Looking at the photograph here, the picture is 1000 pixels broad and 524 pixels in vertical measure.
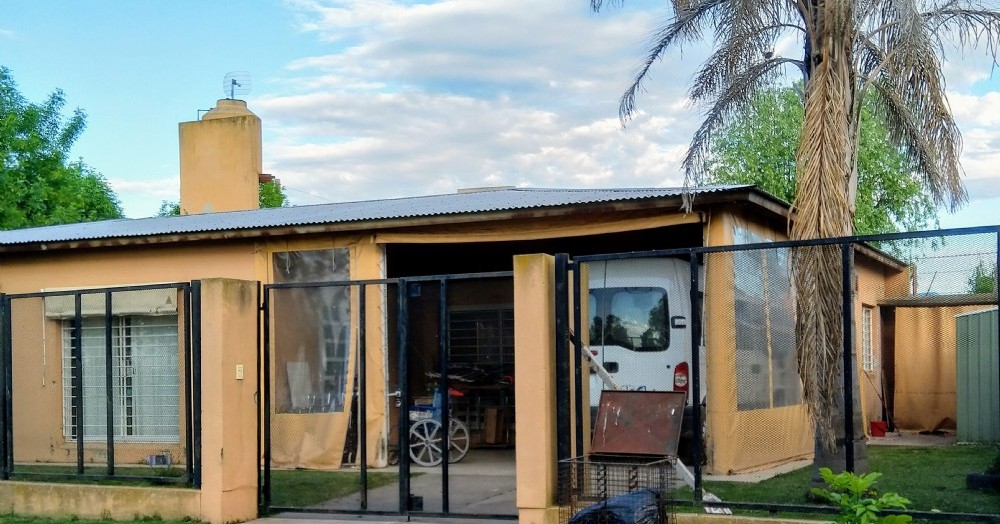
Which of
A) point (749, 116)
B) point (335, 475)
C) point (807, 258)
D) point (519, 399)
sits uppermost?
point (749, 116)

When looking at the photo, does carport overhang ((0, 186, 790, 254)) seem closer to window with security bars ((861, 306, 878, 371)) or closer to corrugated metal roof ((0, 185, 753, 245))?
corrugated metal roof ((0, 185, 753, 245))

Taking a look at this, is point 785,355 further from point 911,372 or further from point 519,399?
point 519,399

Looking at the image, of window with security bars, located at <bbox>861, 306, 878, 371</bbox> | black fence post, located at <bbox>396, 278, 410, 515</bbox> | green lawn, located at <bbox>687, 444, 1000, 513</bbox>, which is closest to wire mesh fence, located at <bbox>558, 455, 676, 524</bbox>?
green lawn, located at <bbox>687, 444, 1000, 513</bbox>

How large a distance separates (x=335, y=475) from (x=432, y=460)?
Result: 46.1 inches

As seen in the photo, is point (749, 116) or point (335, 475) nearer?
point (749, 116)

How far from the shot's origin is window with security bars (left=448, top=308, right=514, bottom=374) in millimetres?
14188

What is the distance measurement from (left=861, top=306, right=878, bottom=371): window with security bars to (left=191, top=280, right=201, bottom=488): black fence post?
947 centimetres

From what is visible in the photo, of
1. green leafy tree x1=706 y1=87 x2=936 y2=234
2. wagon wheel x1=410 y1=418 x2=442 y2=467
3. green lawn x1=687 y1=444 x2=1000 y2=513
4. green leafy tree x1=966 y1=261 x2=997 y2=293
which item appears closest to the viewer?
green leafy tree x1=966 y1=261 x2=997 y2=293

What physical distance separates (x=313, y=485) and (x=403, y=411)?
2222mm

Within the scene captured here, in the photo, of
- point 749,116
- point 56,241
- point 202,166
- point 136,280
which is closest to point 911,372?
point 749,116

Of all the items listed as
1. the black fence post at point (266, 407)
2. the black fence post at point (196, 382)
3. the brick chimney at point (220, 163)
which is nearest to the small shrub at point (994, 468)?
the black fence post at point (266, 407)

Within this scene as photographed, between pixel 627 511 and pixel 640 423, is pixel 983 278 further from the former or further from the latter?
pixel 627 511

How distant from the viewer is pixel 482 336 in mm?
14484

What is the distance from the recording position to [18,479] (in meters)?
11.2
